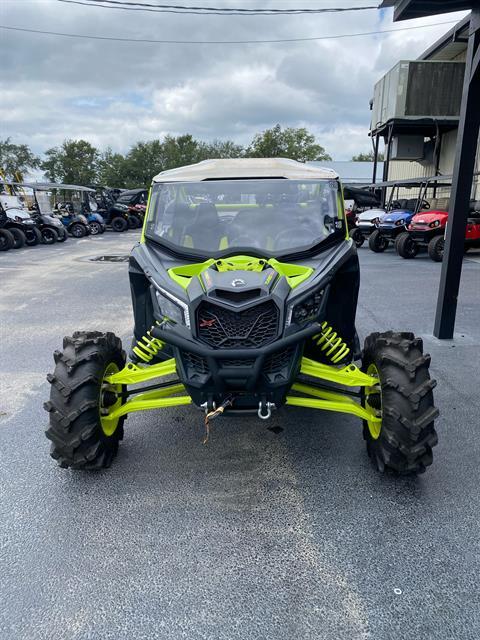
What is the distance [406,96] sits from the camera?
2080 cm

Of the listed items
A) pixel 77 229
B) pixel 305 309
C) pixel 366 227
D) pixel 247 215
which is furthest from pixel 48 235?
pixel 305 309

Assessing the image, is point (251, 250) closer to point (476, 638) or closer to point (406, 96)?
point (476, 638)

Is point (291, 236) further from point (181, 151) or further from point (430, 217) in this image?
point (181, 151)

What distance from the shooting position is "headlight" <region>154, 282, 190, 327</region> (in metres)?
2.73

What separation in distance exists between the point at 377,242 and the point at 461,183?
9.93m

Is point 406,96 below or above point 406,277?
above

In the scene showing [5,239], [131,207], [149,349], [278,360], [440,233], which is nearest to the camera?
[278,360]

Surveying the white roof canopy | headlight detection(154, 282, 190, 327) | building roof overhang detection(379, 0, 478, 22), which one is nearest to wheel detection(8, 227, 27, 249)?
building roof overhang detection(379, 0, 478, 22)

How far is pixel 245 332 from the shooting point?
263 centimetres

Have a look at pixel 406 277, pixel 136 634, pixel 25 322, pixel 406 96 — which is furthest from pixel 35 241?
pixel 136 634

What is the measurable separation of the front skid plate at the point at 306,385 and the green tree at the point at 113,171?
62.6 meters

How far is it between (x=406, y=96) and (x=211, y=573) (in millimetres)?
22522

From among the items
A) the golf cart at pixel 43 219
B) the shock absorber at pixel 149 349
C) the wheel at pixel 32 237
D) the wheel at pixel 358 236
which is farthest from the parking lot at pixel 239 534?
the golf cart at pixel 43 219

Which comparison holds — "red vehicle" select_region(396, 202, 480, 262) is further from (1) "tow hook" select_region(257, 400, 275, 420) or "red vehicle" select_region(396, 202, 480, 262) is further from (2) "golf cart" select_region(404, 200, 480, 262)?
(1) "tow hook" select_region(257, 400, 275, 420)
